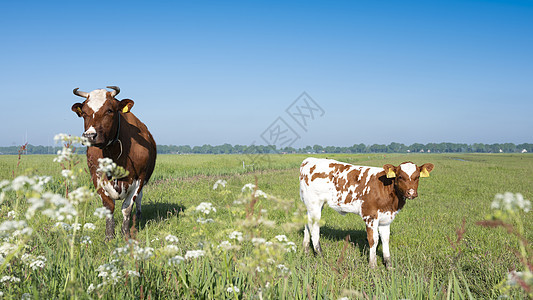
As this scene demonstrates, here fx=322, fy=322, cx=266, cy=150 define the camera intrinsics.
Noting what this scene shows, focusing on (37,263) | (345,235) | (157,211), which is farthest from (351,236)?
(37,263)

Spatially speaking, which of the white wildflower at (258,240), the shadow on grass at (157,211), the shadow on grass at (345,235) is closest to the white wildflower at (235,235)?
the white wildflower at (258,240)

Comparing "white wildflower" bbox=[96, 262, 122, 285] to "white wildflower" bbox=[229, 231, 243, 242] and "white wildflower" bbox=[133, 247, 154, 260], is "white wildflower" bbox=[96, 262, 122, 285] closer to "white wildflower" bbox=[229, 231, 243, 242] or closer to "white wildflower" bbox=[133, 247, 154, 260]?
"white wildflower" bbox=[133, 247, 154, 260]

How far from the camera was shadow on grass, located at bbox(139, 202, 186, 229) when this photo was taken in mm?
8570

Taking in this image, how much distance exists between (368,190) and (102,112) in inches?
192

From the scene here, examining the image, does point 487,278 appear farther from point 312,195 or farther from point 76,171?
point 76,171

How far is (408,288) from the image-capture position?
139 inches

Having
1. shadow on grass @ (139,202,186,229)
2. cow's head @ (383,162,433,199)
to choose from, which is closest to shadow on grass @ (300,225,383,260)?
cow's head @ (383,162,433,199)

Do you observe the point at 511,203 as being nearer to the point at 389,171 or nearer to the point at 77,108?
the point at 389,171

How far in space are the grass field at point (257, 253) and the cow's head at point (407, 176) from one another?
3.64ft

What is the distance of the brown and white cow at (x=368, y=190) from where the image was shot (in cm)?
556

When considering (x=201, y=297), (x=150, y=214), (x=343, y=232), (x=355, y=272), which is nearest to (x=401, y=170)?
(x=355, y=272)

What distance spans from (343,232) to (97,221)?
599cm

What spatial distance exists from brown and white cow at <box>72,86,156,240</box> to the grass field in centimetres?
62

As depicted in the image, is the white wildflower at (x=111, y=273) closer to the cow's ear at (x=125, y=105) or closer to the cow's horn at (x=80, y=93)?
the cow's ear at (x=125, y=105)
